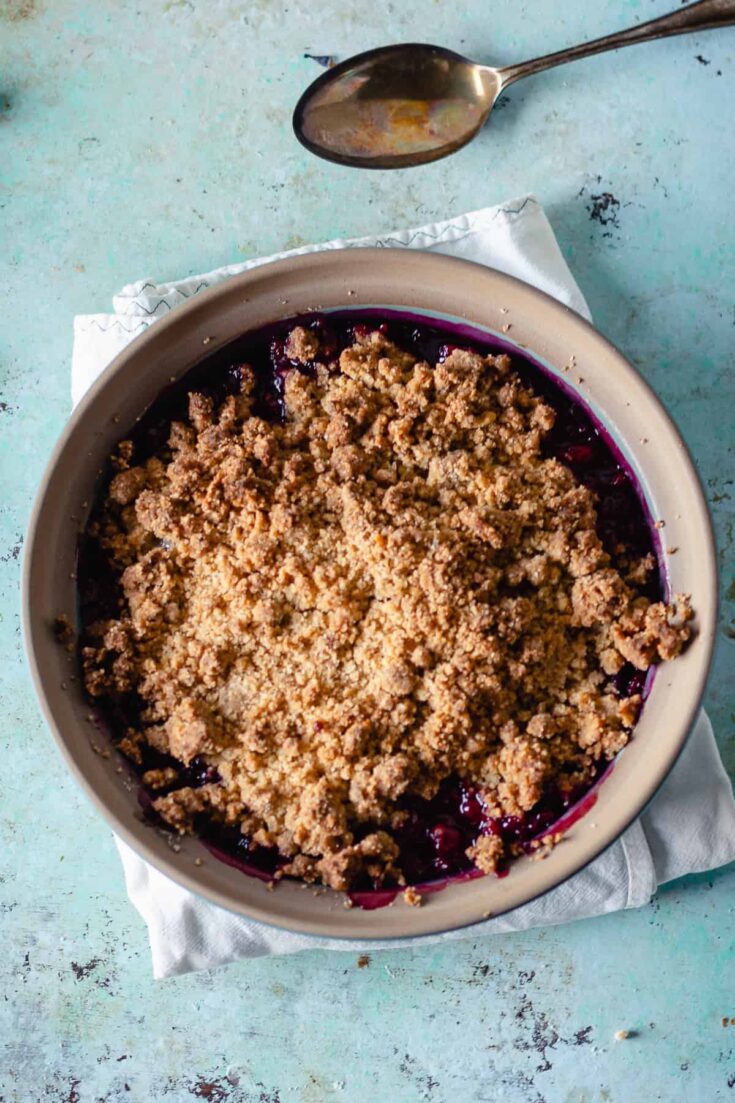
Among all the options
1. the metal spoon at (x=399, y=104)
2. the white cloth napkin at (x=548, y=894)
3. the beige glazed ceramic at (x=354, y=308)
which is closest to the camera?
the beige glazed ceramic at (x=354, y=308)

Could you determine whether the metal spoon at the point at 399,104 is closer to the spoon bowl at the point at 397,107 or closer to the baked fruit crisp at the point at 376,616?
the spoon bowl at the point at 397,107

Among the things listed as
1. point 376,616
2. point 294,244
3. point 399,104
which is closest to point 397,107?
point 399,104

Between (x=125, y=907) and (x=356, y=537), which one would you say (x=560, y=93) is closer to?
(x=356, y=537)

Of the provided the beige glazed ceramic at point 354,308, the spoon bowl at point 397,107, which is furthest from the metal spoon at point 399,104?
the beige glazed ceramic at point 354,308

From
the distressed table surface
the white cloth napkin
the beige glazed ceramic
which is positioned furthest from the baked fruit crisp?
the distressed table surface

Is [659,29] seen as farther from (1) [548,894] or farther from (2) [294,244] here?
(1) [548,894]

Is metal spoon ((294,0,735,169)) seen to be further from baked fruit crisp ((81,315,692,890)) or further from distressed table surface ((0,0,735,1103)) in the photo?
baked fruit crisp ((81,315,692,890))

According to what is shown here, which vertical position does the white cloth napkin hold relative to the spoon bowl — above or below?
below
